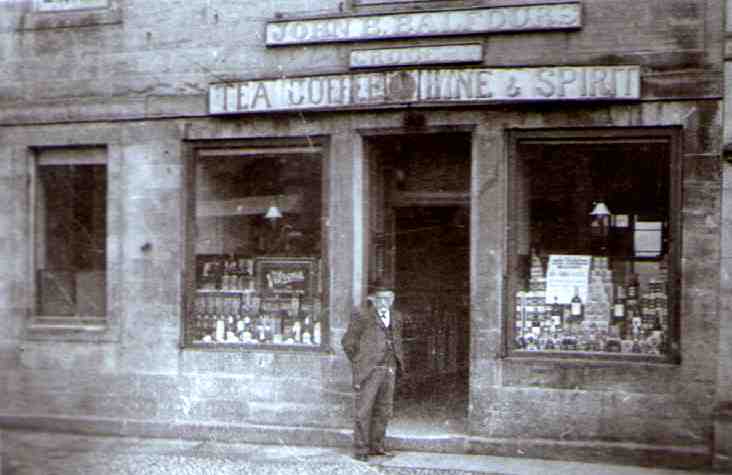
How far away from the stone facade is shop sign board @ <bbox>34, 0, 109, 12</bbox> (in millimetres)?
101

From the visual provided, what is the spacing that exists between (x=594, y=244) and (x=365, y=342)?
8.27 feet

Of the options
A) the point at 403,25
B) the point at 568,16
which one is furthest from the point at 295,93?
the point at 568,16

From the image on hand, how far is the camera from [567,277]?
9883mm

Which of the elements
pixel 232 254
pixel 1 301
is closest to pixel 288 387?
pixel 232 254

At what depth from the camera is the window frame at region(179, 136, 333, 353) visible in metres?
10.4

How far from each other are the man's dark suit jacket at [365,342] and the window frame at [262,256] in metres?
0.91

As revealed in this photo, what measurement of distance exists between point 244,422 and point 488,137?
4016mm

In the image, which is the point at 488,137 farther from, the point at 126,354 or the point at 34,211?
the point at 34,211

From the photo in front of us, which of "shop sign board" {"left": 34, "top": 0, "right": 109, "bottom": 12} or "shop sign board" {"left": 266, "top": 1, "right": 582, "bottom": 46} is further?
"shop sign board" {"left": 34, "top": 0, "right": 109, "bottom": 12}

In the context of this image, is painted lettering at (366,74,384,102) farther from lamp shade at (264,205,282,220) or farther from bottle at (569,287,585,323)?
bottle at (569,287,585,323)

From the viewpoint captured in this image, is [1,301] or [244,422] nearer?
[244,422]

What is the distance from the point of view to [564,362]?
9.56m

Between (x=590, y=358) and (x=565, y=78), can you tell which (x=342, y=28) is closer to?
(x=565, y=78)

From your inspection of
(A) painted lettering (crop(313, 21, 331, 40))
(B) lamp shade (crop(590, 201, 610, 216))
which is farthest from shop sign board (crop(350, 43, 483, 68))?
(B) lamp shade (crop(590, 201, 610, 216))
